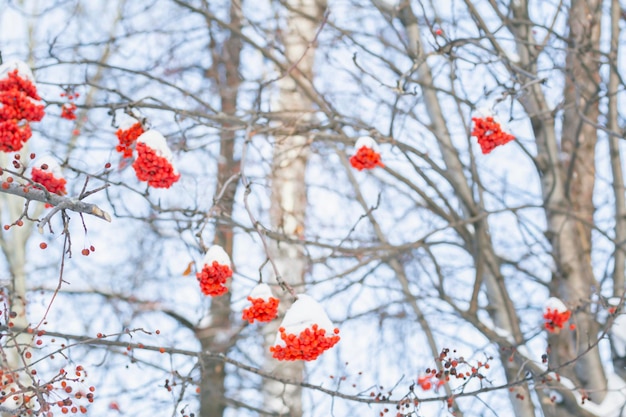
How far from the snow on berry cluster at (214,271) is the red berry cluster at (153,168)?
0.41 m

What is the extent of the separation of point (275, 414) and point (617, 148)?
3.17m

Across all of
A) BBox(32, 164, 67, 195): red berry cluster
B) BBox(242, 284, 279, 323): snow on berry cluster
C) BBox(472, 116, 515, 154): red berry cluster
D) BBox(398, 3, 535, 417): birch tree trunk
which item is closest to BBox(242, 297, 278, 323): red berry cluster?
BBox(242, 284, 279, 323): snow on berry cluster

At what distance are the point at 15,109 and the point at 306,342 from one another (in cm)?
151

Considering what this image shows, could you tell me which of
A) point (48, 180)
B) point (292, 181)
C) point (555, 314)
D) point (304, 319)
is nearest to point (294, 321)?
point (304, 319)

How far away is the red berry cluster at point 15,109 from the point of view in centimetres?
305

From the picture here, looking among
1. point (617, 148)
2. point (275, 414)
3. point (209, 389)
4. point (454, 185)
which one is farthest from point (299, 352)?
point (209, 389)

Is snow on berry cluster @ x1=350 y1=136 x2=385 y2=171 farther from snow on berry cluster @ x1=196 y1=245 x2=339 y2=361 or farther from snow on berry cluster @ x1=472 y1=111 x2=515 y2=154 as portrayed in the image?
snow on berry cluster @ x1=196 y1=245 x2=339 y2=361

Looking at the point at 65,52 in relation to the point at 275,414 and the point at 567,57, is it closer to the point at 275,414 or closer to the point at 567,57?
the point at 275,414

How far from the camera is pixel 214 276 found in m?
3.18

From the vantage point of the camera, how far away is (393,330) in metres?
7.18

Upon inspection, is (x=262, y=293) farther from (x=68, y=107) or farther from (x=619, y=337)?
(x=619, y=337)

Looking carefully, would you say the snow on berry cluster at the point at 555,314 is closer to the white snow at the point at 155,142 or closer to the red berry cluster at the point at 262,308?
the red berry cluster at the point at 262,308

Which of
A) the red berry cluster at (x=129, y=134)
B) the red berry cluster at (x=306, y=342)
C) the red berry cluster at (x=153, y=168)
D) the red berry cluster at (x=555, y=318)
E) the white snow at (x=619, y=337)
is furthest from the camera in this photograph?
the white snow at (x=619, y=337)

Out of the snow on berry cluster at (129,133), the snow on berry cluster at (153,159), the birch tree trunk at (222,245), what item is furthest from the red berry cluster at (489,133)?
the birch tree trunk at (222,245)
